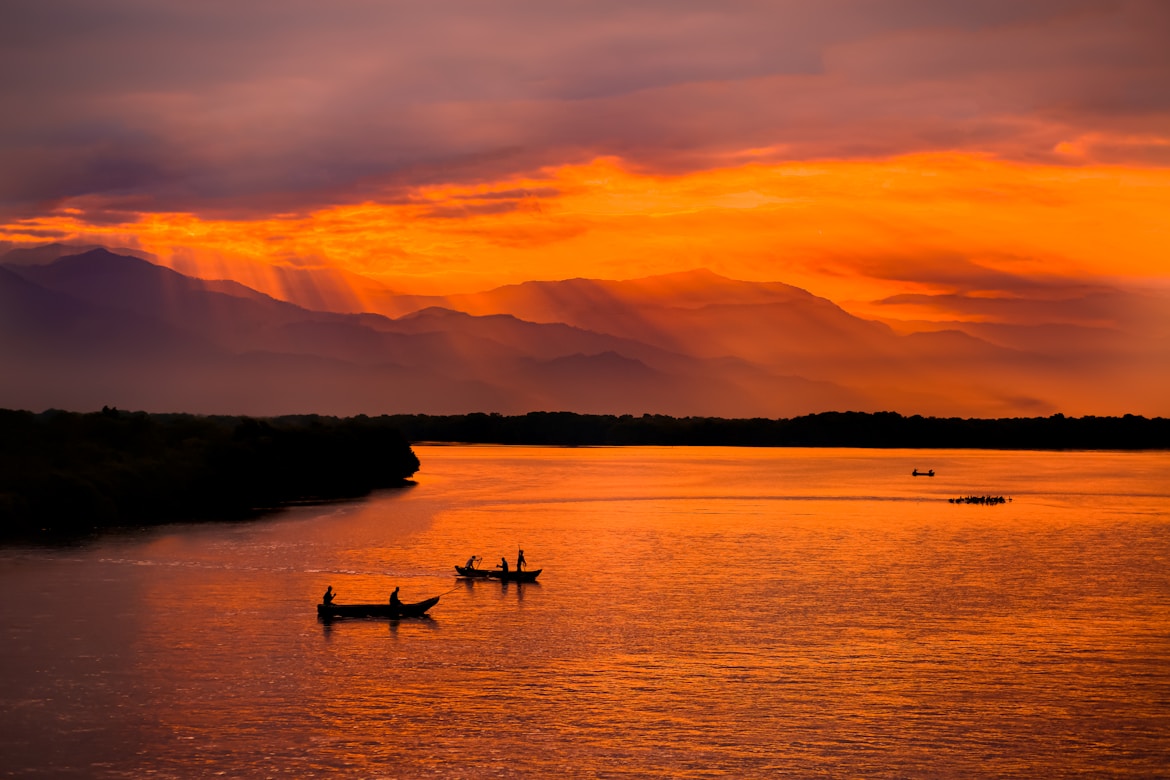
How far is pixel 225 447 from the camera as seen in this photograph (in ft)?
476

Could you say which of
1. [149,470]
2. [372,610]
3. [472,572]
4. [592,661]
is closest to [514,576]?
[472,572]

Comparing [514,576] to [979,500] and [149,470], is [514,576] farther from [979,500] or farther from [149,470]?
[979,500]

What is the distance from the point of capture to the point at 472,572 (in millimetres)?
84625

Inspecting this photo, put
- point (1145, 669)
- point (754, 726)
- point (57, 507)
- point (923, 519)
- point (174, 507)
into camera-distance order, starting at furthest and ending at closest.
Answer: point (923, 519), point (174, 507), point (57, 507), point (1145, 669), point (754, 726)

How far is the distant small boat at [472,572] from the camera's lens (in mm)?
84081

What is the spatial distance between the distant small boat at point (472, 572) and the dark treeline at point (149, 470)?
39870 millimetres

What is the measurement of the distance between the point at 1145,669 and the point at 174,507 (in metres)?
98.7

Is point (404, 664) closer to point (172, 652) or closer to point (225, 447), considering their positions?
point (172, 652)

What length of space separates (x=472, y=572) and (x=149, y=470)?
199 ft

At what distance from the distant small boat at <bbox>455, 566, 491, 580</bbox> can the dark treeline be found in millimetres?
39870

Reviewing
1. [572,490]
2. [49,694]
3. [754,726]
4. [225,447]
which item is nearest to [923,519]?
[572,490]

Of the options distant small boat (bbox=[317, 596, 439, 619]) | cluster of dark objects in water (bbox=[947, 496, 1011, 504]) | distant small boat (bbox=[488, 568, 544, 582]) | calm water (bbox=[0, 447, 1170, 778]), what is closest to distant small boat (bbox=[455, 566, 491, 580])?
distant small boat (bbox=[488, 568, 544, 582])

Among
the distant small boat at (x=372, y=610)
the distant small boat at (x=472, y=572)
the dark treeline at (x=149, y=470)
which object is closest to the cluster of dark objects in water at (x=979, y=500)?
the dark treeline at (x=149, y=470)

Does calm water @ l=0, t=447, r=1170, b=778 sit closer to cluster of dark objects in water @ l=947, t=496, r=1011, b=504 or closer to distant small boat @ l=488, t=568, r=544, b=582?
distant small boat @ l=488, t=568, r=544, b=582
